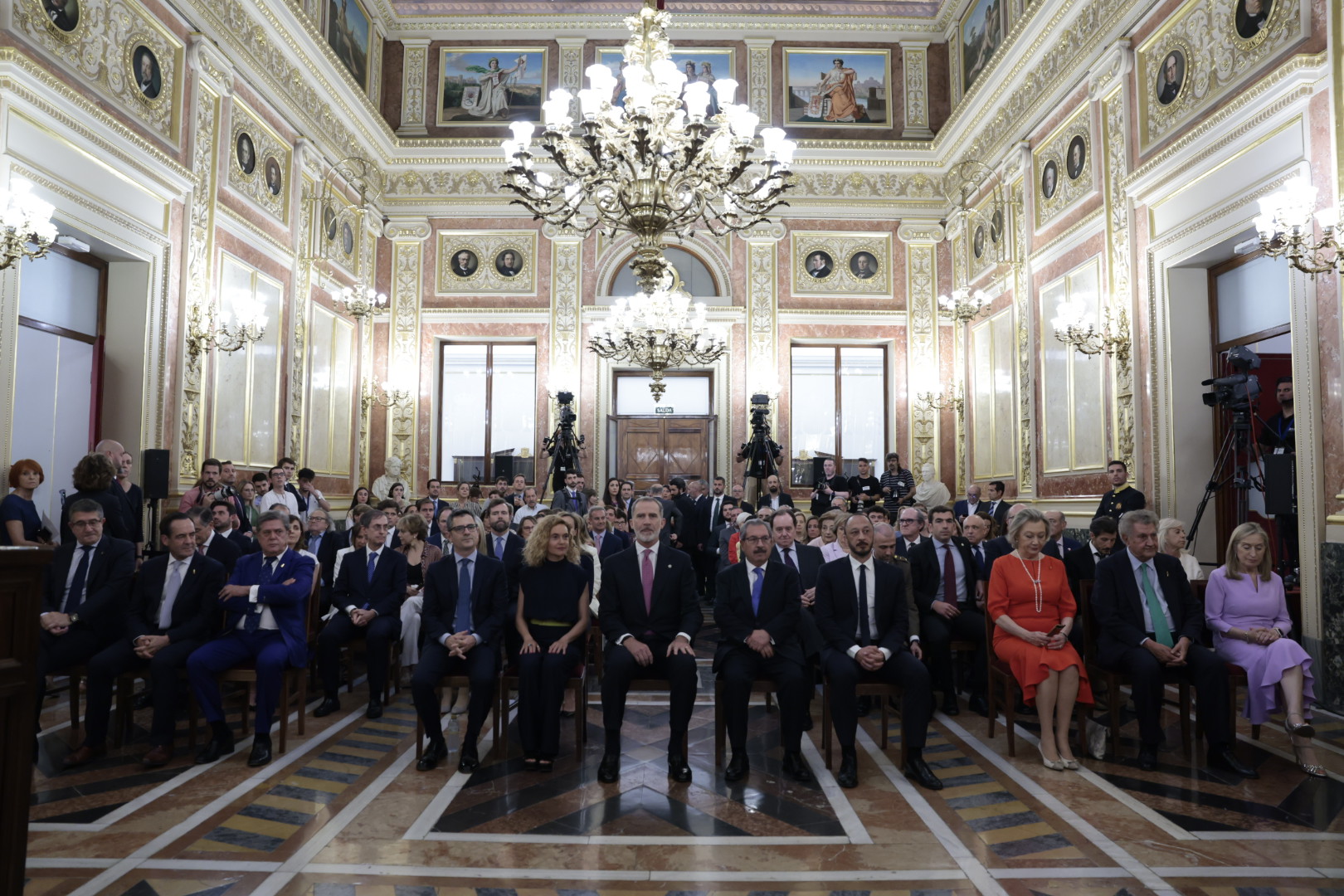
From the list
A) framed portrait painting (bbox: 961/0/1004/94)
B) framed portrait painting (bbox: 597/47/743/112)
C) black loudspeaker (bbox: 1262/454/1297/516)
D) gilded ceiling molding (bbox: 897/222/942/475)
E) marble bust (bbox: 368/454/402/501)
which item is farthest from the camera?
framed portrait painting (bbox: 597/47/743/112)

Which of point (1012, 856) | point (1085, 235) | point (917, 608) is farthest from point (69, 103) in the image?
point (1085, 235)

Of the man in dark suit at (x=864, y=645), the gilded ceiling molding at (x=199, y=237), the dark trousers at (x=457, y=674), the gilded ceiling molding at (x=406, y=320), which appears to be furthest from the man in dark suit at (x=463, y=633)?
the gilded ceiling molding at (x=406, y=320)

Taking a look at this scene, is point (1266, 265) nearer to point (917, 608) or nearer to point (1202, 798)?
point (917, 608)

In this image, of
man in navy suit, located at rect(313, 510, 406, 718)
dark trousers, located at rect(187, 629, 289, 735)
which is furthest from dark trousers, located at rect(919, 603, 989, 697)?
dark trousers, located at rect(187, 629, 289, 735)

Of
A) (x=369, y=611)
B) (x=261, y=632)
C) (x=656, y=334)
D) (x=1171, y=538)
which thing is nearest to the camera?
(x=261, y=632)

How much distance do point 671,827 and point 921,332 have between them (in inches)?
439

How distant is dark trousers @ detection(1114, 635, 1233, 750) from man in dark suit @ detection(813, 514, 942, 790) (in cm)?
101

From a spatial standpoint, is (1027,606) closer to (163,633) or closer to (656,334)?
(163,633)

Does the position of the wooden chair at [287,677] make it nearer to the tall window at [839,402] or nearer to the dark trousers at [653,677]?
the dark trousers at [653,677]

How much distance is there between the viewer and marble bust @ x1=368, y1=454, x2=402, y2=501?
1281 cm

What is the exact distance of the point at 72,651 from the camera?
180 inches

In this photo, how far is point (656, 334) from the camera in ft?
37.1

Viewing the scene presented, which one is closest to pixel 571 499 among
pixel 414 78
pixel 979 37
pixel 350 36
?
pixel 350 36

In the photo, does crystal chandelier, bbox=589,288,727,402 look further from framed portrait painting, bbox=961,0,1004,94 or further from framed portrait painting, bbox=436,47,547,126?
framed portrait painting, bbox=961,0,1004,94
